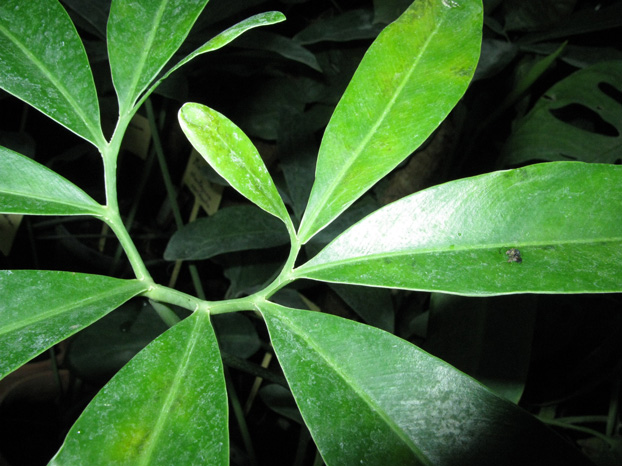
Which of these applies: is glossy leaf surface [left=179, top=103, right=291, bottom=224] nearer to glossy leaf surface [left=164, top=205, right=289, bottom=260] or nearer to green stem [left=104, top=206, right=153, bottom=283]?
green stem [left=104, top=206, right=153, bottom=283]

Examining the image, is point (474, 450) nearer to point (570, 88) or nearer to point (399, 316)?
point (399, 316)

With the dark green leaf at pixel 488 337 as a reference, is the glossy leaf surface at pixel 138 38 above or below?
above

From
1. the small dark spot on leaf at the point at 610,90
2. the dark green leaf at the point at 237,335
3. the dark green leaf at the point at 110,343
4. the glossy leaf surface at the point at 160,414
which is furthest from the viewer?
the small dark spot on leaf at the point at 610,90

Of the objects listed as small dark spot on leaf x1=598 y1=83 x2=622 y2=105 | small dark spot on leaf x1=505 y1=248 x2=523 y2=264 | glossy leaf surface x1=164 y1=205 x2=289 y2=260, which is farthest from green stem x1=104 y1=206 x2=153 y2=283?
small dark spot on leaf x1=598 y1=83 x2=622 y2=105

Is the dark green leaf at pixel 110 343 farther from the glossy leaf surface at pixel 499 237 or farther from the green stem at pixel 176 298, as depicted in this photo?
the glossy leaf surface at pixel 499 237

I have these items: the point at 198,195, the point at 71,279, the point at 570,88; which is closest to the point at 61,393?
the point at 198,195

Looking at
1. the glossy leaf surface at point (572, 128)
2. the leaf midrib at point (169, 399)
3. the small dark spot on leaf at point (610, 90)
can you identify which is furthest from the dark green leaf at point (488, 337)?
the small dark spot on leaf at point (610, 90)

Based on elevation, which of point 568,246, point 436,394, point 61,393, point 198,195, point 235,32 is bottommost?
point 61,393
